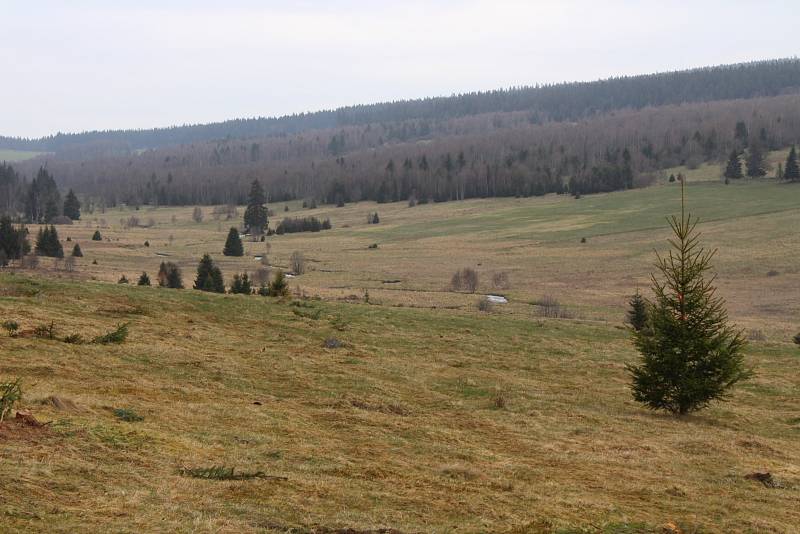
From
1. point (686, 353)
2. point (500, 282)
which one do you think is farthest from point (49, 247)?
point (686, 353)

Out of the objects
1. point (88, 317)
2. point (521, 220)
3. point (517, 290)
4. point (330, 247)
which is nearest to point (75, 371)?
point (88, 317)

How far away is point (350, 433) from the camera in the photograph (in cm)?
1711

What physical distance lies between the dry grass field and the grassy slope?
68mm

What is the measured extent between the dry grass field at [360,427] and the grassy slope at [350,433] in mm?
68

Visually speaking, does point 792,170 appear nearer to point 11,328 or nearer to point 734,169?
point 734,169

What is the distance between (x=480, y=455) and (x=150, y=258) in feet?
276

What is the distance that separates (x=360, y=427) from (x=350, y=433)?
594 millimetres

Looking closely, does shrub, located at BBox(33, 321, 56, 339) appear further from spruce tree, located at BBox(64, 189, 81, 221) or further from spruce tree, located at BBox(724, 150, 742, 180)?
spruce tree, located at BBox(724, 150, 742, 180)

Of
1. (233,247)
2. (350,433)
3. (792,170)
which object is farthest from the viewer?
(792,170)

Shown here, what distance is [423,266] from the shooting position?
300 feet

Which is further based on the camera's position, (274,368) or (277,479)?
(274,368)

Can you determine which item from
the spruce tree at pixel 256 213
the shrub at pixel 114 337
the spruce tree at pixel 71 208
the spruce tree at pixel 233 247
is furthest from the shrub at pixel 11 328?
the spruce tree at pixel 71 208

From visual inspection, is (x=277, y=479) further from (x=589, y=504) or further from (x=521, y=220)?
Answer: (x=521, y=220)

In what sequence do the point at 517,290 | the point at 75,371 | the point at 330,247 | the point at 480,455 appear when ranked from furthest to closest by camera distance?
the point at 330,247 → the point at 517,290 → the point at 75,371 → the point at 480,455
